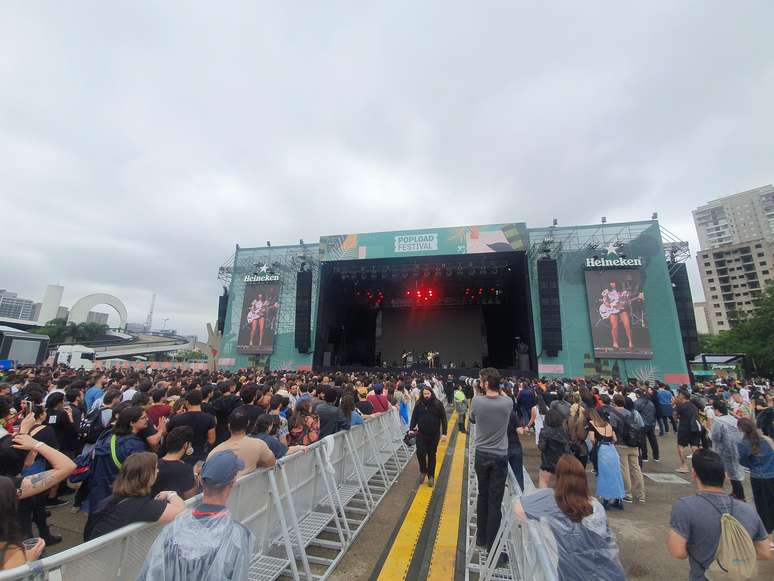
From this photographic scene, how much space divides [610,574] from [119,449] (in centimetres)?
394

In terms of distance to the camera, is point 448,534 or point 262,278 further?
point 262,278

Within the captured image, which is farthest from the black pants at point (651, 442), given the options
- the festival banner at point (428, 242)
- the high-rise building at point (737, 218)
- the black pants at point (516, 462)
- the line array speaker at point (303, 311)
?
the high-rise building at point (737, 218)

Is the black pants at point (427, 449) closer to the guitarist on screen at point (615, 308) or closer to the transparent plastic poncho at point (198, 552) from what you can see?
the transparent plastic poncho at point (198, 552)

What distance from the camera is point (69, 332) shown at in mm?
49156

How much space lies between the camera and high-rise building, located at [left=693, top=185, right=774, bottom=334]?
223ft

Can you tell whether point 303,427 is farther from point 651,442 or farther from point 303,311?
point 303,311

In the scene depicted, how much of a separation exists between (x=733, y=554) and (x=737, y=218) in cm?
13537

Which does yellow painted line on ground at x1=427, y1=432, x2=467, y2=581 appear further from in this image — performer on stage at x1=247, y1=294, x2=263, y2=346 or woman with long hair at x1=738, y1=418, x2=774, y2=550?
performer on stage at x1=247, y1=294, x2=263, y2=346

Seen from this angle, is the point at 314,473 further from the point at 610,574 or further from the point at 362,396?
the point at 362,396

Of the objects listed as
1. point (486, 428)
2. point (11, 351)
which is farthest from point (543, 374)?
point (11, 351)

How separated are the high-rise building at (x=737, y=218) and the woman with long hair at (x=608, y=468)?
400ft

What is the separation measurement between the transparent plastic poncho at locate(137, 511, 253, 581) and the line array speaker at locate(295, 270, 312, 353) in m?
22.0

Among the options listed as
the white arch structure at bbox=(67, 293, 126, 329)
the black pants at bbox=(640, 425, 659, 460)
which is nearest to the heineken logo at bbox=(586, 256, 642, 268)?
the black pants at bbox=(640, 425, 659, 460)

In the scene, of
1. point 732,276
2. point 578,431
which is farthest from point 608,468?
point 732,276
